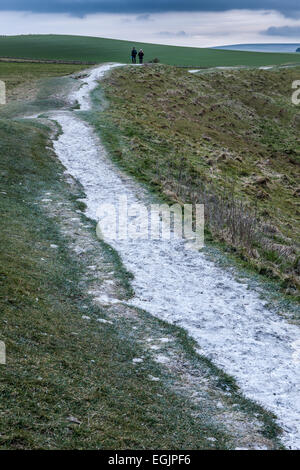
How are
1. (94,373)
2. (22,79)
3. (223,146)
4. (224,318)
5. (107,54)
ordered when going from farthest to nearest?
(107,54), (22,79), (223,146), (224,318), (94,373)

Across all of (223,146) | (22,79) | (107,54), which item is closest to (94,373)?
(223,146)

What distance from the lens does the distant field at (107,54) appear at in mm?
92850

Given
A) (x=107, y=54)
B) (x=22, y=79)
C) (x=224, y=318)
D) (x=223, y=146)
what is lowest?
(x=224, y=318)

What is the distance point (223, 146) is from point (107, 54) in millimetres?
77591

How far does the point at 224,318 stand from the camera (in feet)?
31.7

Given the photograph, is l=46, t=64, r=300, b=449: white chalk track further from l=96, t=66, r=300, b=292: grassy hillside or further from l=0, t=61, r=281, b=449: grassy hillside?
l=96, t=66, r=300, b=292: grassy hillside

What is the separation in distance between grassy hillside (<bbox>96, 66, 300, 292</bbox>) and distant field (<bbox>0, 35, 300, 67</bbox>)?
33.8 metres

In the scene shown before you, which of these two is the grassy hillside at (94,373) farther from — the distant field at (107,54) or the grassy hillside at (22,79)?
the distant field at (107,54)

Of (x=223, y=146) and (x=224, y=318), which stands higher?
(x=223, y=146)

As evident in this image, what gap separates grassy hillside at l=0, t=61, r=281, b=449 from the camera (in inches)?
223

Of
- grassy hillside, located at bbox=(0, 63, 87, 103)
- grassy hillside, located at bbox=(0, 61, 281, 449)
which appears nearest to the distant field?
grassy hillside, located at bbox=(0, 63, 87, 103)

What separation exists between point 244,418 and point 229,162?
23472 millimetres

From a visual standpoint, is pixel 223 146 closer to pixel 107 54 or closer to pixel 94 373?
pixel 94 373

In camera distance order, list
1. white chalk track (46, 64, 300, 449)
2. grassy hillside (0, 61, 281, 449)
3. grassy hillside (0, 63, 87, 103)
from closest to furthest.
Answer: grassy hillside (0, 61, 281, 449)
white chalk track (46, 64, 300, 449)
grassy hillside (0, 63, 87, 103)
